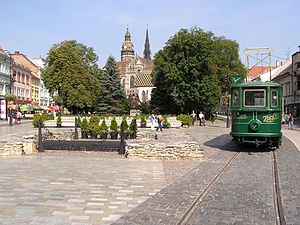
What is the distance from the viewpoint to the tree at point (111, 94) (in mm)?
48906

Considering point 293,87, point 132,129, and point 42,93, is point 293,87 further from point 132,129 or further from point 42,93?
point 42,93

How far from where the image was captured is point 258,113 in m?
17.4

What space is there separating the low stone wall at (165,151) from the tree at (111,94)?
33815 mm

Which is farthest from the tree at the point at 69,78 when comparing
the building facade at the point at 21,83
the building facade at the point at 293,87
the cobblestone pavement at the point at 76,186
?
the cobblestone pavement at the point at 76,186

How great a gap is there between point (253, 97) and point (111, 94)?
3308 cm

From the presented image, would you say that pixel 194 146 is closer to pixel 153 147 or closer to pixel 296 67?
pixel 153 147

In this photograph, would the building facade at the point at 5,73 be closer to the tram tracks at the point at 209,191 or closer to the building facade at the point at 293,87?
the building facade at the point at 293,87

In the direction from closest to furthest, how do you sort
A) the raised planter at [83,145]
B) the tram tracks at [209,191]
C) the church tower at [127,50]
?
the tram tracks at [209,191], the raised planter at [83,145], the church tower at [127,50]

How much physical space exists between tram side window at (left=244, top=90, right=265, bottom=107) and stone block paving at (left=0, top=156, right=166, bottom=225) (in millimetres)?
5872

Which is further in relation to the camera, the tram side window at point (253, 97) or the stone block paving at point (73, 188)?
the tram side window at point (253, 97)

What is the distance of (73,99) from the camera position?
56.4m

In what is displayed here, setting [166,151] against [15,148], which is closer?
[166,151]

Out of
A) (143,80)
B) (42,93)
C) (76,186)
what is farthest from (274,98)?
(143,80)

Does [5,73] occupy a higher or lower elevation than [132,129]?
higher
